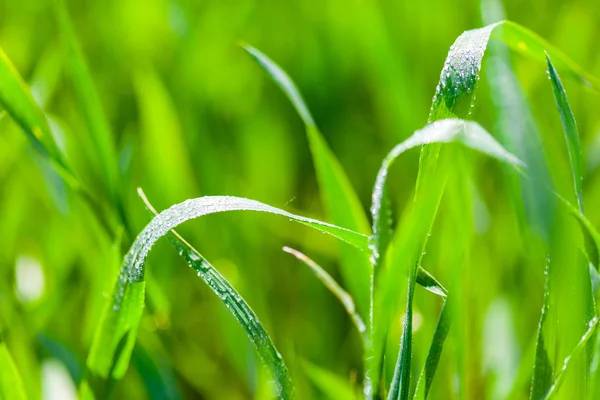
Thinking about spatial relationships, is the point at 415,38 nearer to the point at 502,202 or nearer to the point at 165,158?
the point at 502,202

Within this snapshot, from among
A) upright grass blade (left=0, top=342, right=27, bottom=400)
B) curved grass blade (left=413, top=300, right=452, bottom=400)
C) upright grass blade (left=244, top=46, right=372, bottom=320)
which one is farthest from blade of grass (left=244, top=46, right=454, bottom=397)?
upright grass blade (left=0, top=342, right=27, bottom=400)

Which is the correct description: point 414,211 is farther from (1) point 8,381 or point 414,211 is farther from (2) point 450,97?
(1) point 8,381

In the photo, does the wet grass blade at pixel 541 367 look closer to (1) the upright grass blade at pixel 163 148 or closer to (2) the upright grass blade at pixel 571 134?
(2) the upright grass blade at pixel 571 134

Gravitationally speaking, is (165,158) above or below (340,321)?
above

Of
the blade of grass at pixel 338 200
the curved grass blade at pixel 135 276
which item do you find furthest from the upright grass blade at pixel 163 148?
the curved grass blade at pixel 135 276

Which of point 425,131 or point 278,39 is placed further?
point 278,39

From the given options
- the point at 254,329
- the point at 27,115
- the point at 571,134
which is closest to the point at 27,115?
the point at 27,115

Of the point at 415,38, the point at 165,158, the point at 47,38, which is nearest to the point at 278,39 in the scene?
the point at 415,38
